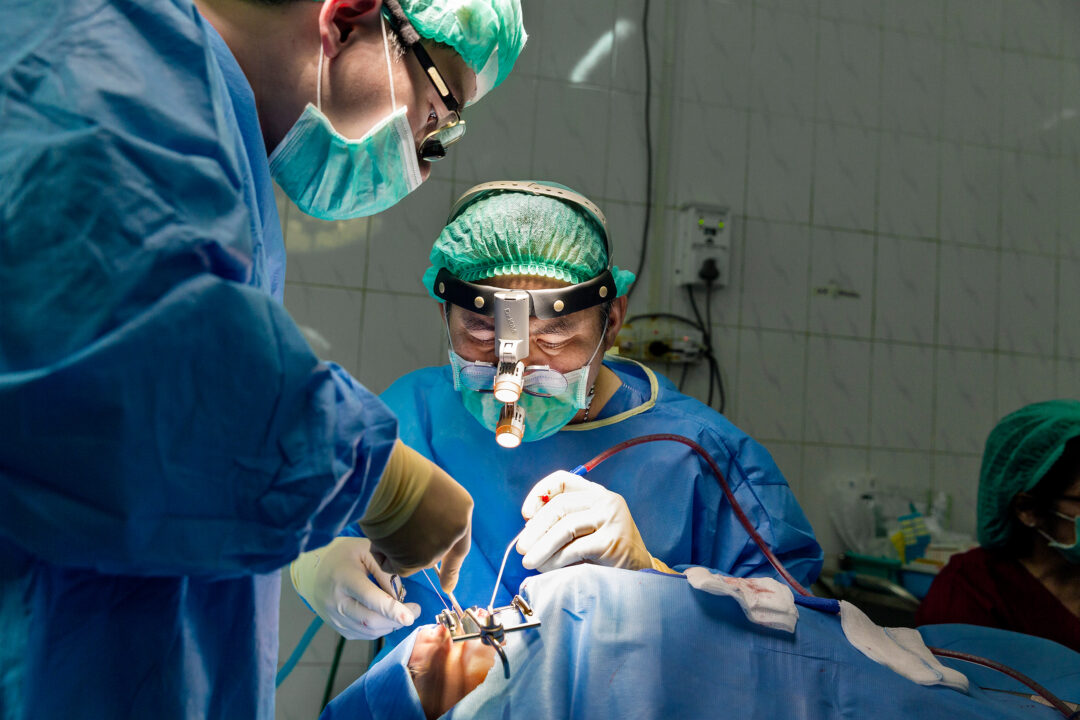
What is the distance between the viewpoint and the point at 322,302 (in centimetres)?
278

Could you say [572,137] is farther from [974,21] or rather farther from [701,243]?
[974,21]

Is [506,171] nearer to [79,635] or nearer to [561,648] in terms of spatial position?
[561,648]

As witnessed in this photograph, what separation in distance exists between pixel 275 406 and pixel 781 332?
108 inches

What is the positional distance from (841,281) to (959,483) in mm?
942

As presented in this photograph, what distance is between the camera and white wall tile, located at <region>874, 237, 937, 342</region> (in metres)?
3.30

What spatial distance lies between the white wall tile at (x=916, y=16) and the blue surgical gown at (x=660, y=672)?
2.90 m

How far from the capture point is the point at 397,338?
9.31 ft

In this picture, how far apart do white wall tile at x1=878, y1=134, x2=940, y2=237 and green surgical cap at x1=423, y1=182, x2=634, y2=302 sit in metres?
2.07

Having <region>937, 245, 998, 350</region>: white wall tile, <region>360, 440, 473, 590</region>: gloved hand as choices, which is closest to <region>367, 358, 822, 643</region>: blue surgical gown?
<region>360, 440, 473, 590</region>: gloved hand

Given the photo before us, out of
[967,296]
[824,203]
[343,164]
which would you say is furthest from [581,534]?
[967,296]

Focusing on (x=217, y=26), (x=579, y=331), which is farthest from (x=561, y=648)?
(x=217, y=26)

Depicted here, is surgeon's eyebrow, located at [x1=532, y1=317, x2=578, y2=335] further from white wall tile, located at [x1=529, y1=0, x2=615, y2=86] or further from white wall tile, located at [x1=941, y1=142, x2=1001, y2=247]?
white wall tile, located at [x1=941, y1=142, x2=1001, y2=247]

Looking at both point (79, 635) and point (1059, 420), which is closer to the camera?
point (79, 635)

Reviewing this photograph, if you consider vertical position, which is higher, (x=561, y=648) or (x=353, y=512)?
(x=353, y=512)
